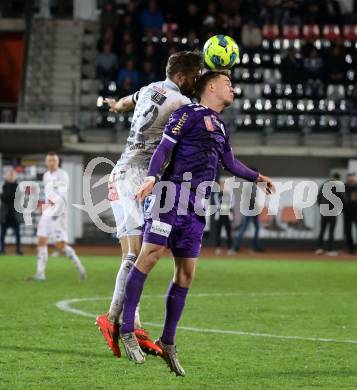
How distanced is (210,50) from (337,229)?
22.6m

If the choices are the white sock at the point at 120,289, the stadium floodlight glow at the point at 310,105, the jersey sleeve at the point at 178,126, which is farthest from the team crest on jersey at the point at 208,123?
the stadium floodlight glow at the point at 310,105

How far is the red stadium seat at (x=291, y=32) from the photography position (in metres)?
33.5

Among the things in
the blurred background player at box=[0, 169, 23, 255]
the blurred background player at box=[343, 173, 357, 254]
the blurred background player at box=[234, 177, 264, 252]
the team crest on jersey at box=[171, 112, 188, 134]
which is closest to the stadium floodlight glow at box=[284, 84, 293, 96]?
the blurred background player at box=[234, 177, 264, 252]

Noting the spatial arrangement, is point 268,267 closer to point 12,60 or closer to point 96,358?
point 96,358

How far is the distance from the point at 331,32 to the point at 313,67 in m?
1.76

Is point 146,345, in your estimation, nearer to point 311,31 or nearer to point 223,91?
point 223,91

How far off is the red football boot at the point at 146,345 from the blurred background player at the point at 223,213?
19.0 m

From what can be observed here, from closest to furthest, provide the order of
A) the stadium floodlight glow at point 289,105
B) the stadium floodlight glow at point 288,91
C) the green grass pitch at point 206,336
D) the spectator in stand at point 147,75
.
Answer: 1. the green grass pitch at point 206,336
2. the spectator in stand at point 147,75
3. the stadium floodlight glow at point 289,105
4. the stadium floodlight glow at point 288,91

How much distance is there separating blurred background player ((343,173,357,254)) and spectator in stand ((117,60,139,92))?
6.78 meters

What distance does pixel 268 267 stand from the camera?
22.6 metres

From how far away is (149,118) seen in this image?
882 centimetres

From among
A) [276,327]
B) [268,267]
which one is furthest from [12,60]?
[276,327]

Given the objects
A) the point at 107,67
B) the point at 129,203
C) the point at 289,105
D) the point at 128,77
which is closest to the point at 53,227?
the point at 129,203

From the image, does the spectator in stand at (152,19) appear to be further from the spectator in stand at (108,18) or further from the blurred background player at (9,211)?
the blurred background player at (9,211)
